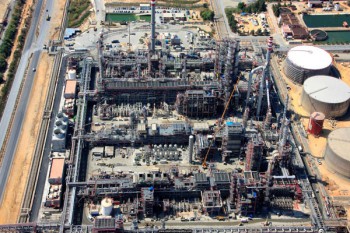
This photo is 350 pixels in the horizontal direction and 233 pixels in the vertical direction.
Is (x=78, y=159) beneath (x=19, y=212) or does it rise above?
above

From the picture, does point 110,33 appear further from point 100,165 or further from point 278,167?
point 278,167

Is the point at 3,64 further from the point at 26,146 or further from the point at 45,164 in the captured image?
the point at 45,164

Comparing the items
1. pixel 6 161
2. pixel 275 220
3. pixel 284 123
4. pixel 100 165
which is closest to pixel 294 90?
pixel 284 123

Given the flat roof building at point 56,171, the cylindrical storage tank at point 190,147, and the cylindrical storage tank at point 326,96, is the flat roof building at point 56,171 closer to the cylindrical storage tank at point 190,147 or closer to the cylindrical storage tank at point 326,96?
the cylindrical storage tank at point 190,147

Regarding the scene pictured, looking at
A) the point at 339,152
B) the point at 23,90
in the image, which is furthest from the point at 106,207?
the point at 339,152

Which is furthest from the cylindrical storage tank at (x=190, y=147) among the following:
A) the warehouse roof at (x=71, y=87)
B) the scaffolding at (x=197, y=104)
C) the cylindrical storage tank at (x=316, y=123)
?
the warehouse roof at (x=71, y=87)
